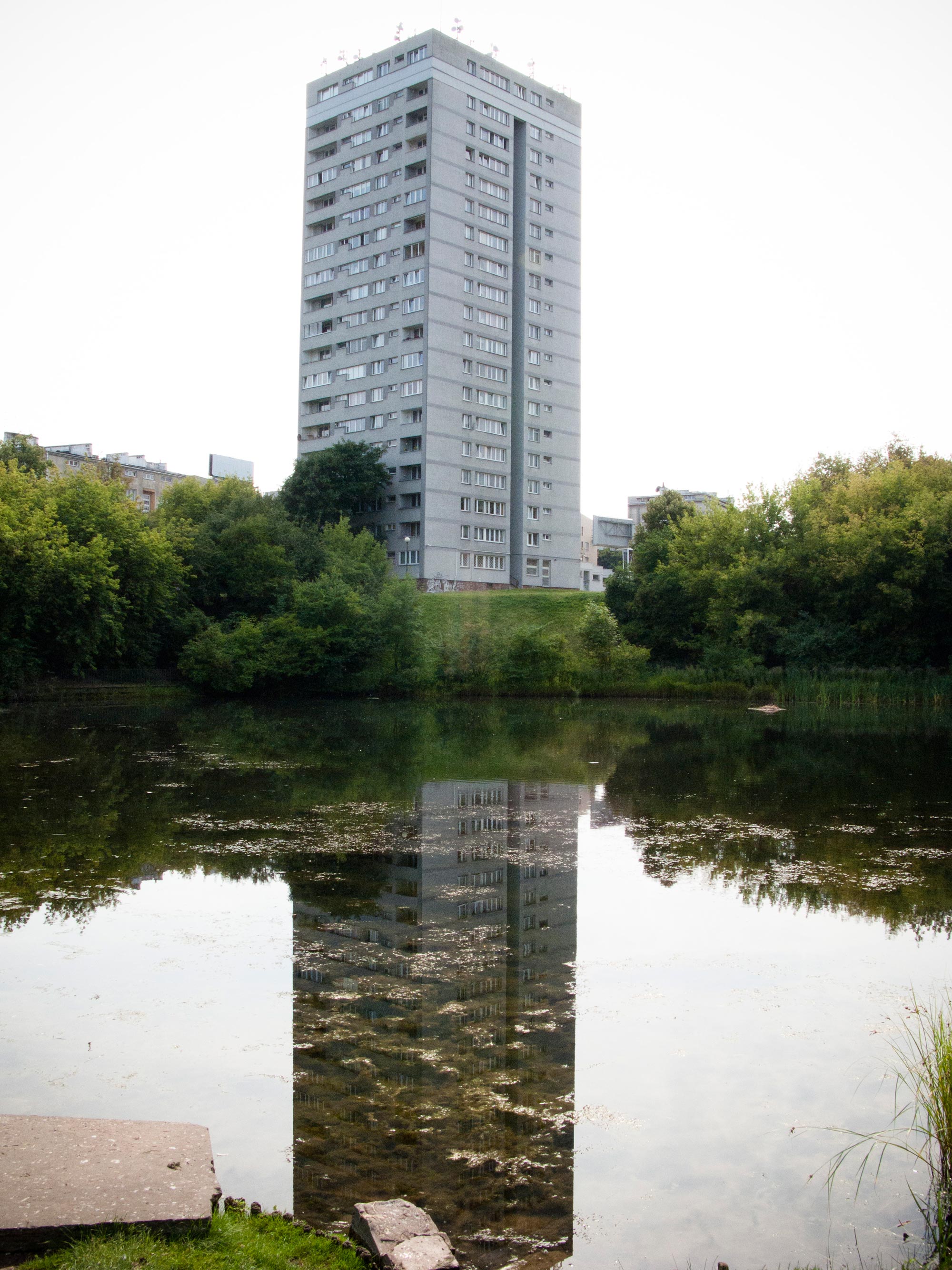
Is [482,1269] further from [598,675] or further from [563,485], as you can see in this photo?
[563,485]

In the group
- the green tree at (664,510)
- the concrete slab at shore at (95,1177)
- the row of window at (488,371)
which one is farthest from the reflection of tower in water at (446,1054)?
the row of window at (488,371)

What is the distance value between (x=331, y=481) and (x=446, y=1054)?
7509cm

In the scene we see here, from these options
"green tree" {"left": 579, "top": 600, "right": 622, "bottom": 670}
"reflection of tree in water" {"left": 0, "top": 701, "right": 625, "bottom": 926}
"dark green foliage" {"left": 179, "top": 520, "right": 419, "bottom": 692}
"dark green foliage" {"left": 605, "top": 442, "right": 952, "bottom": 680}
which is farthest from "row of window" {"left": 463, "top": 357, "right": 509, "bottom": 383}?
"reflection of tree in water" {"left": 0, "top": 701, "right": 625, "bottom": 926}

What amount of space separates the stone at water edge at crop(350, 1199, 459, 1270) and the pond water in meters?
0.33

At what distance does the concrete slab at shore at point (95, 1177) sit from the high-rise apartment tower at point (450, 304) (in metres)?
76.1

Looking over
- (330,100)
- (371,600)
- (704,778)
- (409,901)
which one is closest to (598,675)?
(371,600)

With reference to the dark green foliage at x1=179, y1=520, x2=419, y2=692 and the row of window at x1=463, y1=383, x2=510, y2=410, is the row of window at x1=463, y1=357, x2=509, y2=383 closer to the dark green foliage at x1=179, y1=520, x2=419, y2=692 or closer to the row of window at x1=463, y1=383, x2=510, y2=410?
the row of window at x1=463, y1=383, x2=510, y2=410

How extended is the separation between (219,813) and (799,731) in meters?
21.3

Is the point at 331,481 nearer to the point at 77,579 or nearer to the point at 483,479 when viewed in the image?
the point at 483,479

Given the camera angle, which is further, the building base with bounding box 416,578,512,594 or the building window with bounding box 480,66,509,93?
the building window with bounding box 480,66,509,93

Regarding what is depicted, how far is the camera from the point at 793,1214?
489cm

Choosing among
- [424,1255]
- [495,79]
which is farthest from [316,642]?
[495,79]

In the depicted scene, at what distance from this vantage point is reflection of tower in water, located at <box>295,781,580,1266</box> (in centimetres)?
496

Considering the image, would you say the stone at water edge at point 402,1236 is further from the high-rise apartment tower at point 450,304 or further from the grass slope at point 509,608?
the high-rise apartment tower at point 450,304
